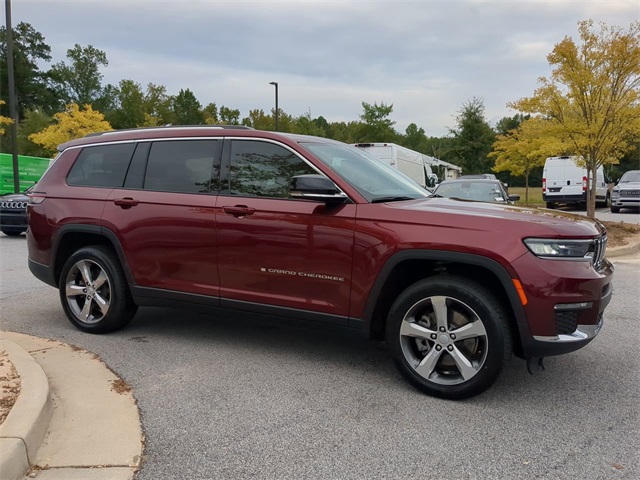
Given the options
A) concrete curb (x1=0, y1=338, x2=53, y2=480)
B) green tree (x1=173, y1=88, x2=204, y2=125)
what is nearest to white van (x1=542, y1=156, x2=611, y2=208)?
concrete curb (x1=0, y1=338, x2=53, y2=480)

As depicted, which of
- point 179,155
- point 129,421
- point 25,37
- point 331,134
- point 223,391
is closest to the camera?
point 129,421

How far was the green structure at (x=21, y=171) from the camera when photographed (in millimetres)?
23469

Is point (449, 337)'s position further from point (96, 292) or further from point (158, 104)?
point (158, 104)

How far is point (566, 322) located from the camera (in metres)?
3.24

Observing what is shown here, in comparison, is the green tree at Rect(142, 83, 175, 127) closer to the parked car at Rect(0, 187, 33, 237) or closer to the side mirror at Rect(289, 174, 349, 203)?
the parked car at Rect(0, 187, 33, 237)

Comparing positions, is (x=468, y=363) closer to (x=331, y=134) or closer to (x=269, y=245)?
(x=269, y=245)

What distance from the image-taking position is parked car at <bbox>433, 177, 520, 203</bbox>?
35.1 ft

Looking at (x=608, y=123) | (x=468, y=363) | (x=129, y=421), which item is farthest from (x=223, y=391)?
(x=608, y=123)

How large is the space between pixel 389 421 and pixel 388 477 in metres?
0.61

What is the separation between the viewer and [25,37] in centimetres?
7388

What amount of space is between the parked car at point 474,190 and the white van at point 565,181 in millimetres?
12352

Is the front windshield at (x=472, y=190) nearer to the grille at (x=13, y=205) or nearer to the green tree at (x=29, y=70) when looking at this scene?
the grille at (x=13, y=205)

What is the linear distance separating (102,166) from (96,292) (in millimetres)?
1209

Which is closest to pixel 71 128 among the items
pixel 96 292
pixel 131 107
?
pixel 131 107
